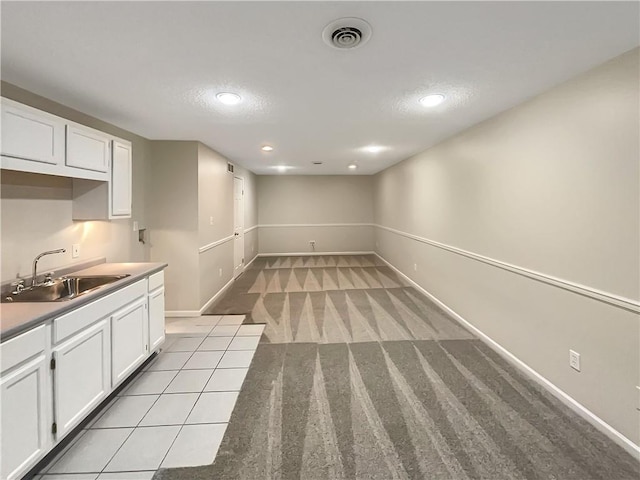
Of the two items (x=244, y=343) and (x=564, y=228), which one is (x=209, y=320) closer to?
(x=244, y=343)

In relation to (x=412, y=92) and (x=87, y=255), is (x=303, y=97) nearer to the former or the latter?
(x=412, y=92)

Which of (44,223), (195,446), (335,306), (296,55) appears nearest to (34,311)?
(44,223)

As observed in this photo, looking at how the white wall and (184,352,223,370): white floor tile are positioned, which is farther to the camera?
the white wall

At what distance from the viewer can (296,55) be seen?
5.65 ft

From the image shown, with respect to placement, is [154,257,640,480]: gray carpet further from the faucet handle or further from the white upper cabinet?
the white upper cabinet

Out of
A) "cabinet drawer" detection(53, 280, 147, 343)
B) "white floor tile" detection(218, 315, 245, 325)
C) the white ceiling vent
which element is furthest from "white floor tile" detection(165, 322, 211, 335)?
the white ceiling vent

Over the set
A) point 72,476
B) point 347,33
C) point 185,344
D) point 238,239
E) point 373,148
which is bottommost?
point 72,476

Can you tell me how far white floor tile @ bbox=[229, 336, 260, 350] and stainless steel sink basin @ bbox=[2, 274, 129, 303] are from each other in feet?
4.13

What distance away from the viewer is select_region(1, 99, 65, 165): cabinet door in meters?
1.69

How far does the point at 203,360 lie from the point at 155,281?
0.87 metres

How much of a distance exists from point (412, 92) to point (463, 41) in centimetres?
71

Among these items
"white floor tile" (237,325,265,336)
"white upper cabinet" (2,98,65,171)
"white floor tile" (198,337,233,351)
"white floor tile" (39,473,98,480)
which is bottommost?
"white floor tile" (39,473,98,480)

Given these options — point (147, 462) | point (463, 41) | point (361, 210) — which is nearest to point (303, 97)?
point (463, 41)

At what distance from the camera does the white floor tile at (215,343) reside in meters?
3.10
